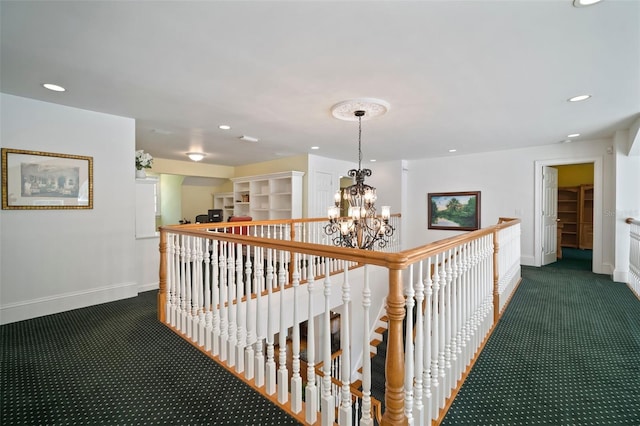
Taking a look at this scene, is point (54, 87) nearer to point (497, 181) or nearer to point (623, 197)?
point (497, 181)

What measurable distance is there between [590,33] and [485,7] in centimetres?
90

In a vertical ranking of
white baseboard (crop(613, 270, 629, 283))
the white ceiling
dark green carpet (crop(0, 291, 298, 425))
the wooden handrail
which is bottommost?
dark green carpet (crop(0, 291, 298, 425))

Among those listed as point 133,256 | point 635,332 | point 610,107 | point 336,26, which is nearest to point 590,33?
point 336,26

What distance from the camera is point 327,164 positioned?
682 centimetres

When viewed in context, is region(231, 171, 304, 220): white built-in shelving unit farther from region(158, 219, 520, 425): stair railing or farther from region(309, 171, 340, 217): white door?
region(158, 219, 520, 425): stair railing

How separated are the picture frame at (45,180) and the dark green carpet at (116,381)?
1312 millimetres

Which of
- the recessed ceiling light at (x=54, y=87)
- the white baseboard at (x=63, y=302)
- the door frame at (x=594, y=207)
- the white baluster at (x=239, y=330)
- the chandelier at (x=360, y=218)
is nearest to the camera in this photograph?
the white baluster at (x=239, y=330)

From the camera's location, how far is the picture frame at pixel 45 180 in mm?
2908

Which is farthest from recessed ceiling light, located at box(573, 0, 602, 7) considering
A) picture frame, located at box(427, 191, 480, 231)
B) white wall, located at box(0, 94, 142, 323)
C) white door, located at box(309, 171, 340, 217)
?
white door, located at box(309, 171, 340, 217)

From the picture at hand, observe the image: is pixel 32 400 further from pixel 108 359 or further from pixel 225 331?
pixel 225 331

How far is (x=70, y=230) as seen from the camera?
128 inches

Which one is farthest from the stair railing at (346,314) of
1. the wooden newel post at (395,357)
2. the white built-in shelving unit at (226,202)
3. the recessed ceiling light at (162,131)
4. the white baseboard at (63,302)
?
the white built-in shelving unit at (226,202)

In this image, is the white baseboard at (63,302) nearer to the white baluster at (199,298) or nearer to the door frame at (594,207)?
the white baluster at (199,298)

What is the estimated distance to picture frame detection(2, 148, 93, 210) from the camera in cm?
291
